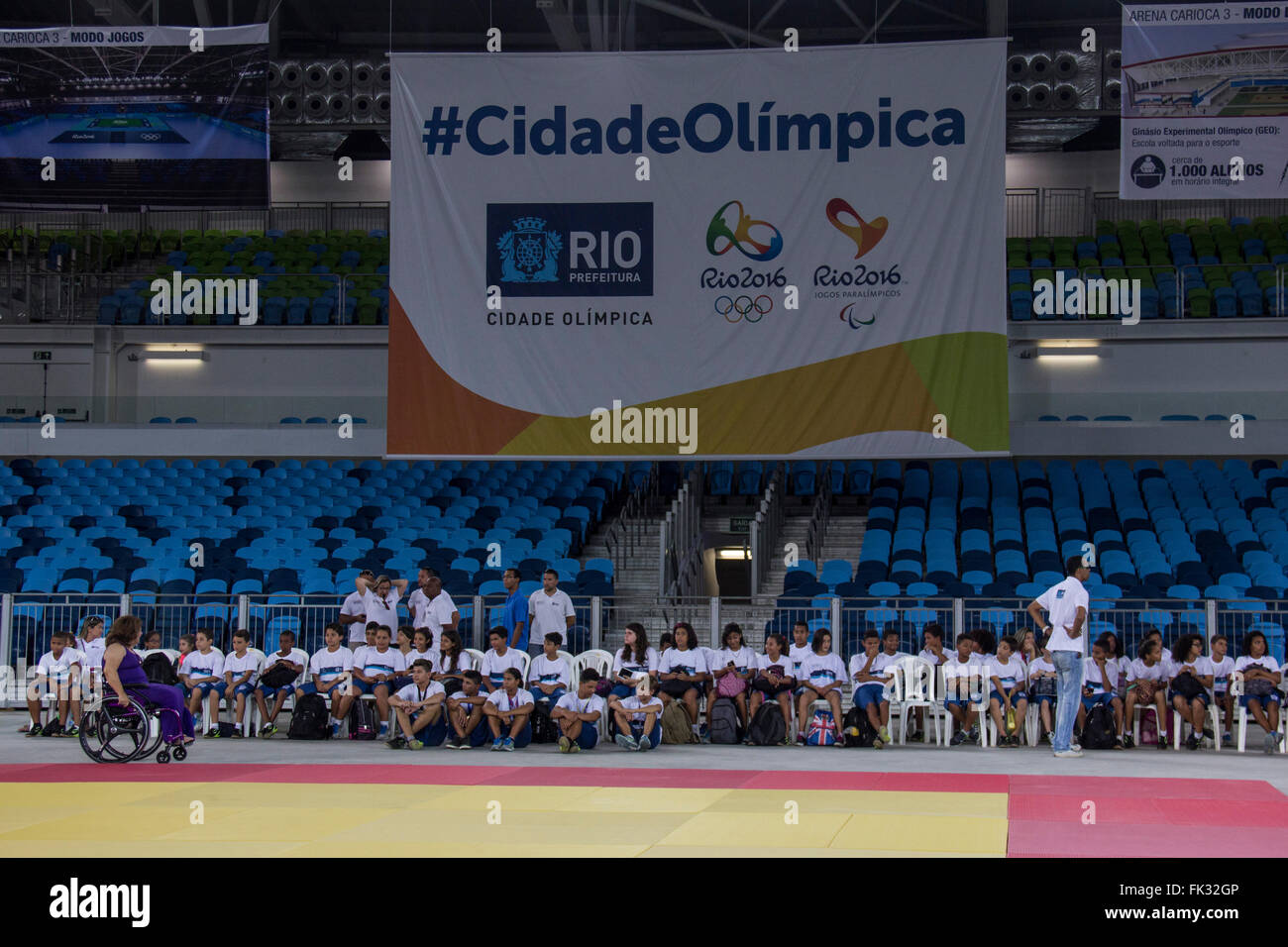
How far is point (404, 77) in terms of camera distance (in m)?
19.2

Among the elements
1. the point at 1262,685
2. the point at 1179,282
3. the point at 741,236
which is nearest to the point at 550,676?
the point at 741,236

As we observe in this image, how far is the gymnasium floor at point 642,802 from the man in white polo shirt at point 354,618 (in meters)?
1.99

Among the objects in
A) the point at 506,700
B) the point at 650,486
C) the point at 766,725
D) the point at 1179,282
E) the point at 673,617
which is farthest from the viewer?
the point at 1179,282

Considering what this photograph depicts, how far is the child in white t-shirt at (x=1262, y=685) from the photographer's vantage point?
1445cm

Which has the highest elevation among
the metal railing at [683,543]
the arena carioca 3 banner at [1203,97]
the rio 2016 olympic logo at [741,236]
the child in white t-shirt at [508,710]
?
the arena carioca 3 banner at [1203,97]

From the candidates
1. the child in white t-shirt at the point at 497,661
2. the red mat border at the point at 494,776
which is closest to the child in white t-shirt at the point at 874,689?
the red mat border at the point at 494,776

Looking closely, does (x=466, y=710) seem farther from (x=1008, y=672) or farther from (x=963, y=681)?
(x=1008, y=672)

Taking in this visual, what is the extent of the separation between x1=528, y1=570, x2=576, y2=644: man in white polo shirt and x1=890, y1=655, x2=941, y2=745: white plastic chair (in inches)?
146

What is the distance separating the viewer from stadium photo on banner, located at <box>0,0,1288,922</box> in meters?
9.84

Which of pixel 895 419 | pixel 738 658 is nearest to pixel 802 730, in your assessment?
pixel 738 658

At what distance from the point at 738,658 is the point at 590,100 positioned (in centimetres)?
819

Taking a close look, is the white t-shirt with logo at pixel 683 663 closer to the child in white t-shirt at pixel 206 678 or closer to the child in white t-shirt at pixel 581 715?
the child in white t-shirt at pixel 581 715

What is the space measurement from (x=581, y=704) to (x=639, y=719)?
599 millimetres

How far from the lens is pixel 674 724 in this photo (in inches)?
578
